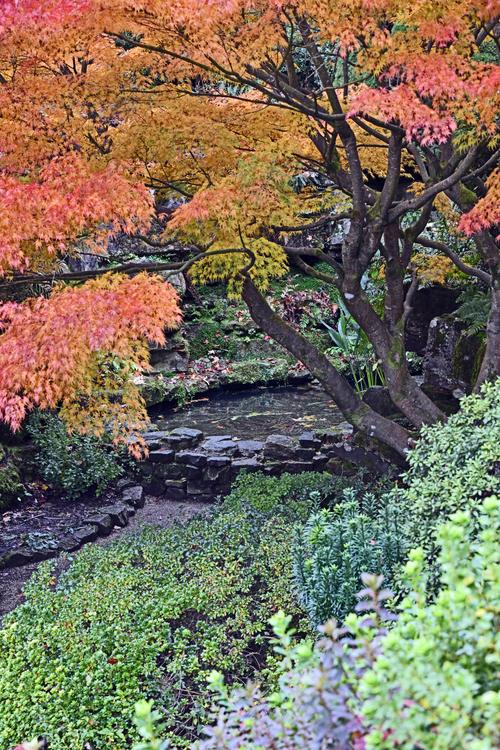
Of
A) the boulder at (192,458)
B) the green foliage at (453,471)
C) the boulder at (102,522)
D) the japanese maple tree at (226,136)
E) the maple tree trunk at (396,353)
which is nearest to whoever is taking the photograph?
the green foliage at (453,471)

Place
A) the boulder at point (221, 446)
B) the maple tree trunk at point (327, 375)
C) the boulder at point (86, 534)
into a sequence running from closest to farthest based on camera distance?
the maple tree trunk at point (327, 375), the boulder at point (86, 534), the boulder at point (221, 446)

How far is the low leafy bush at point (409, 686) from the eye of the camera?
4.75ft

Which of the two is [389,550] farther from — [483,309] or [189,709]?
→ [483,309]

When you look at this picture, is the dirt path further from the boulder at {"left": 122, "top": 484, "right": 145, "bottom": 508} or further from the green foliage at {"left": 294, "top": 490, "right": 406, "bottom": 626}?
the green foliage at {"left": 294, "top": 490, "right": 406, "bottom": 626}

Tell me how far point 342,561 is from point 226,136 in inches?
128

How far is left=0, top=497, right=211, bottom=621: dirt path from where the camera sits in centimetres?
552

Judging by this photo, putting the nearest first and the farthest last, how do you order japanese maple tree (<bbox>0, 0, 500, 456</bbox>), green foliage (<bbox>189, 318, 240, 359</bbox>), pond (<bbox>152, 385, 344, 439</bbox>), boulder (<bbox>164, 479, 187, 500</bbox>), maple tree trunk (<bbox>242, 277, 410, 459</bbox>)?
japanese maple tree (<bbox>0, 0, 500, 456</bbox>)
maple tree trunk (<bbox>242, 277, 410, 459</bbox>)
boulder (<bbox>164, 479, 187, 500</bbox>)
pond (<bbox>152, 385, 344, 439</bbox>)
green foliage (<bbox>189, 318, 240, 359</bbox>)

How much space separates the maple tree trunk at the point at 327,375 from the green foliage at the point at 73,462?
9.03 ft

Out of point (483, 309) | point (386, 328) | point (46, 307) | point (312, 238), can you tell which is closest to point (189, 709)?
point (46, 307)

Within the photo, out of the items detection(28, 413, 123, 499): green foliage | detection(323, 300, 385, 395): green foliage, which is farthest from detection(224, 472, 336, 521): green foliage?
detection(323, 300, 385, 395): green foliage

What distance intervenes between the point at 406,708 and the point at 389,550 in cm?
238

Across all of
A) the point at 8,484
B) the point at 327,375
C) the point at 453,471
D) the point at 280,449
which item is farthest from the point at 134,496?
the point at 453,471

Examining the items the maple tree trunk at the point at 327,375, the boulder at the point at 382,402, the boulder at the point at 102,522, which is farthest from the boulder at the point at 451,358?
the boulder at the point at 102,522

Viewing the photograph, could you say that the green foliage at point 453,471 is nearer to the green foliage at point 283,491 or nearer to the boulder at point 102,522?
the green foliage at point 283,491
